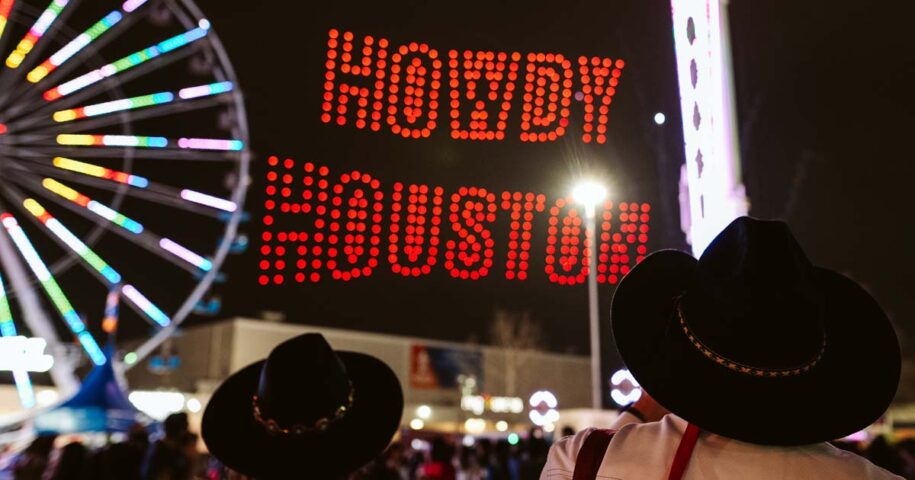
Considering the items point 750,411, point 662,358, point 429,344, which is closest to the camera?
point 750,411

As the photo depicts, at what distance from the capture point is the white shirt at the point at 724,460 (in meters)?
1.45

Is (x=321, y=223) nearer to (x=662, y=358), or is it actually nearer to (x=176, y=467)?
(x=176, y=467)

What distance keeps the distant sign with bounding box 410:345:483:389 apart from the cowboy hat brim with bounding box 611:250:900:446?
42679 millimetres

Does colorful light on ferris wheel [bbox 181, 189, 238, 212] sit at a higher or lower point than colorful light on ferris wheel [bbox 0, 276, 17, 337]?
higher

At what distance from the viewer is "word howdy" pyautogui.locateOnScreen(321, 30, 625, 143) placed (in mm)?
8609

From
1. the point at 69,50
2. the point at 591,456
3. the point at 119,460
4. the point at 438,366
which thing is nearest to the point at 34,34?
the point at 69,50

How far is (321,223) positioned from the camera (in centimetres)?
1229

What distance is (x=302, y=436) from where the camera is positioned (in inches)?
92.7

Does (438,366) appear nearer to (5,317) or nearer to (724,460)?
(5,317)

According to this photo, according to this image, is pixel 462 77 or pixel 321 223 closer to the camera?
pixel 462 77

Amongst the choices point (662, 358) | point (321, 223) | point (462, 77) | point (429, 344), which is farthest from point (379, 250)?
point (429, 344)

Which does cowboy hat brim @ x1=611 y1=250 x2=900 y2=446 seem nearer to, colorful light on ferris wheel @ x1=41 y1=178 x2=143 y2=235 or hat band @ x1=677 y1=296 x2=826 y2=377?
hat band @ x1=677 y1=296 x2=826 y2=377

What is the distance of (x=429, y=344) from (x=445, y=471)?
36438 millimetres

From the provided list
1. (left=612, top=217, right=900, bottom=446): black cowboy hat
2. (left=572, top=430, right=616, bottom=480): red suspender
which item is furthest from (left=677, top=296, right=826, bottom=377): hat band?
(left=572, top=430, right=616, bottom=480): red suspender
